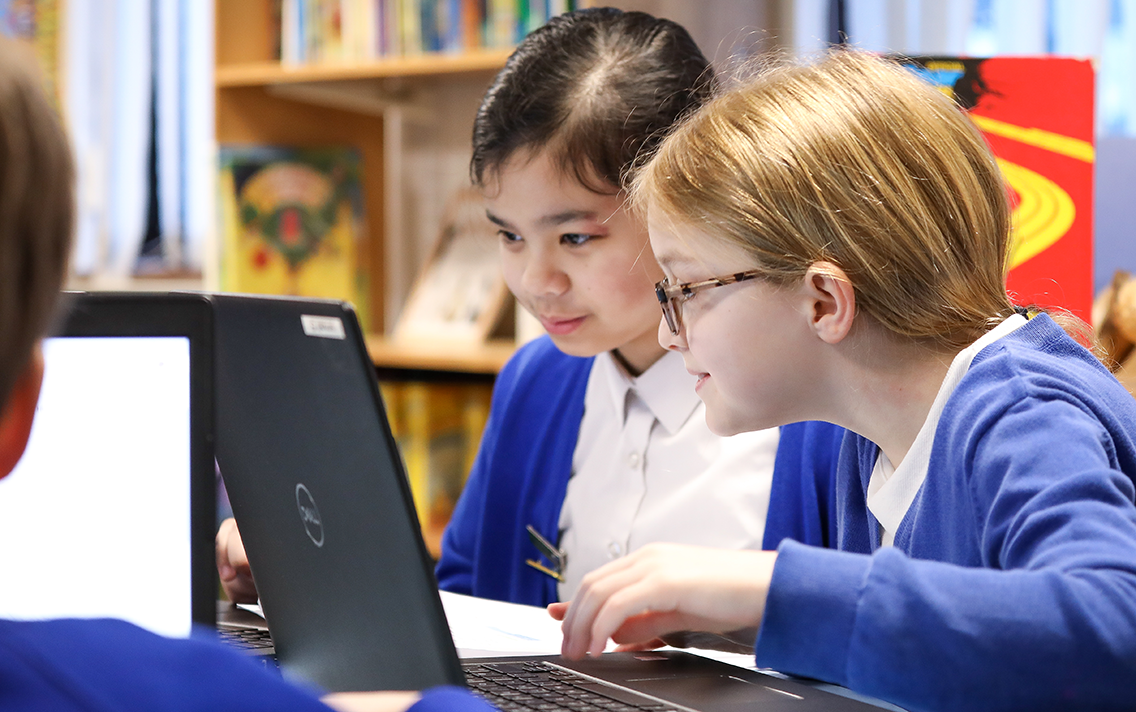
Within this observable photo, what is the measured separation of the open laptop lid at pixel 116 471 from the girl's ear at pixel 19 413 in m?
0.14

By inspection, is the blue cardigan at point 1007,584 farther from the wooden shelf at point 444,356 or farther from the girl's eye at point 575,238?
the wooden shelf at point 444,356

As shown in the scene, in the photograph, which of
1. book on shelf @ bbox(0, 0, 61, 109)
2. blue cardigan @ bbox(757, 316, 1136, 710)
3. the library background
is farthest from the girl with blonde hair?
book on shelf @ bbox(0, 0, 61, 109)

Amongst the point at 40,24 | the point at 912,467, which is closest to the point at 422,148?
the point at 40,24

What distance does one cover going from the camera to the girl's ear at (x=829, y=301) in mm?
779

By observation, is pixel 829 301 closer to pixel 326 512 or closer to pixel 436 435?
pixel 326 512

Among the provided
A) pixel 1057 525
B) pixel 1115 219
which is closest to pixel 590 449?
pixel 1057 525

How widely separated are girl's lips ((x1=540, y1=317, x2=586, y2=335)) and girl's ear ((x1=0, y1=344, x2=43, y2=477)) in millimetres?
767

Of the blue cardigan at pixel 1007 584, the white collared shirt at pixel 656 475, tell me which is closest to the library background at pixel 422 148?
the white collared shirt at pixel 656 475

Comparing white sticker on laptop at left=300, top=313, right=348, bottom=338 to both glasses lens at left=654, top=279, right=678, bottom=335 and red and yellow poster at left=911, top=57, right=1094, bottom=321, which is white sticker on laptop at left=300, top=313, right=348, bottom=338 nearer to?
glasses lens at left=654, top=279, right=678, bottom=335

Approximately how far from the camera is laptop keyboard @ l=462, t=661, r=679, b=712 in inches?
24.3

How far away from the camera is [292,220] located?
211cm

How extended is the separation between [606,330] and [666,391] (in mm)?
107

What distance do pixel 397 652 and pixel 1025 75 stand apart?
97cm

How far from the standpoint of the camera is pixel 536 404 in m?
1.31
